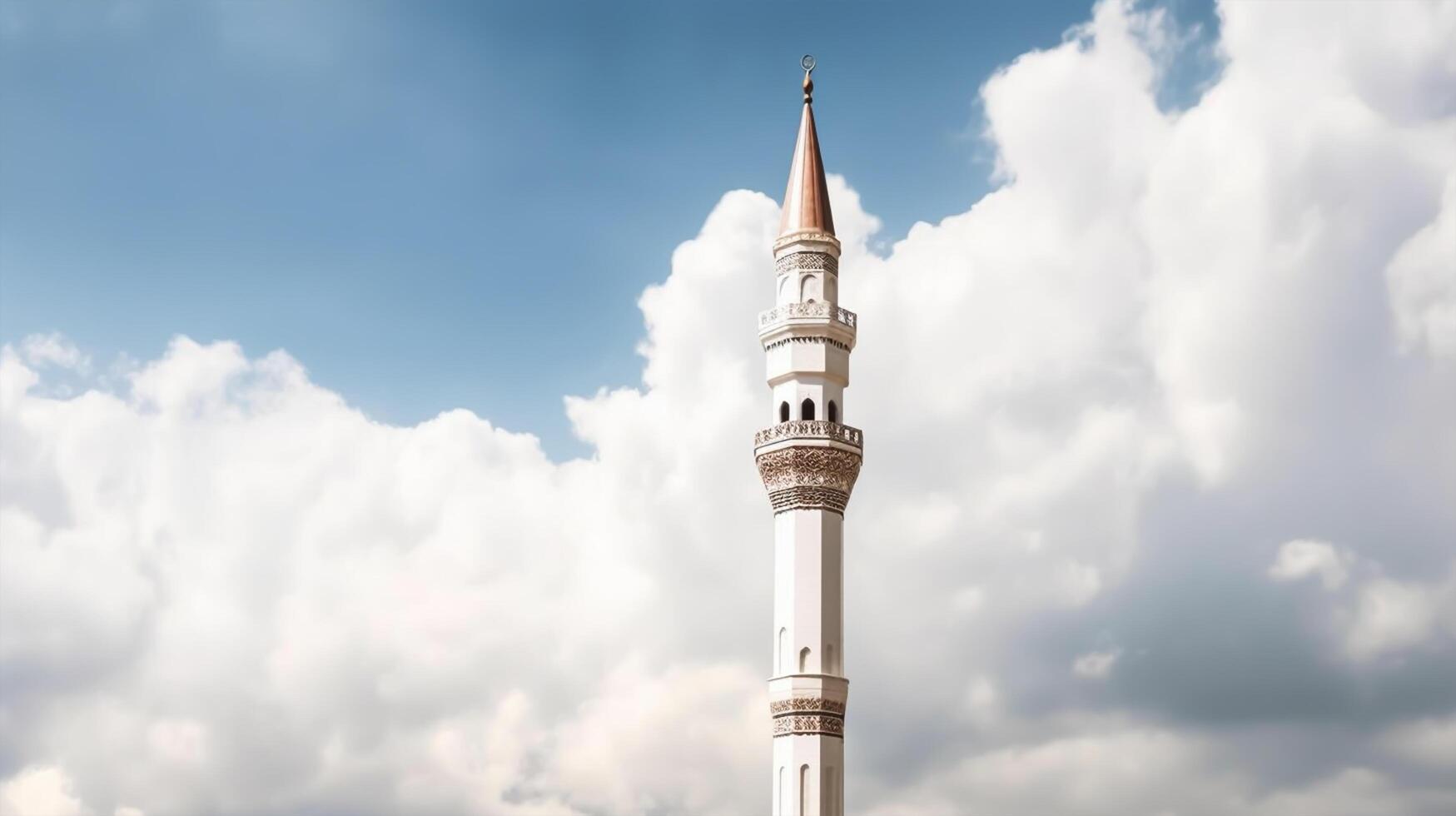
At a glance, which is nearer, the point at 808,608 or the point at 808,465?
the point at 808,608

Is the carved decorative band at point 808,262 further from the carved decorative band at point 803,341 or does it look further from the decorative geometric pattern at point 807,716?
the decorative geometric pattern at point 807,716

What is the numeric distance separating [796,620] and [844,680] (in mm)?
2034

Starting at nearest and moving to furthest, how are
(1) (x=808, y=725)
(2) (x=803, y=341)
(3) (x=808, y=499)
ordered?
(1) (x=808, y=725) < (3) (x=808, y=499) < (2) (x=803, y=341)

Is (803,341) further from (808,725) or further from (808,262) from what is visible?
(808,725)

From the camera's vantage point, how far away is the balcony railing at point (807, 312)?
170ft

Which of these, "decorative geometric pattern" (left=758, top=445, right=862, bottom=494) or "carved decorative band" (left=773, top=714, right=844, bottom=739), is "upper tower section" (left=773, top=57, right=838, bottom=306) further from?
"carved decorative band" (left=773, top=714, right=844, bottom=739)

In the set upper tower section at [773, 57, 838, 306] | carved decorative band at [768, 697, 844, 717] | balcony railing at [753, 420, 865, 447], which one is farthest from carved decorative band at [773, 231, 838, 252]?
carved decorative band at [768, 697, 844, 717]

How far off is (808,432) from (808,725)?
8.04 meters

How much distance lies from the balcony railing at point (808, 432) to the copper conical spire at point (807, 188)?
19.1 ft

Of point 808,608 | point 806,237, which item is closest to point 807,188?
point 806,237

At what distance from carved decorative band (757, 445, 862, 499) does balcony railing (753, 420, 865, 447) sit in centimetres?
30

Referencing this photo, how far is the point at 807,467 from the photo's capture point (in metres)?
50.5

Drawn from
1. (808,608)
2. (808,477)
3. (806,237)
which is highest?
(806,237)

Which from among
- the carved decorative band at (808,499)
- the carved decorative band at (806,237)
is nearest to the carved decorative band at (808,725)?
the carved decorative band at (808,499)
